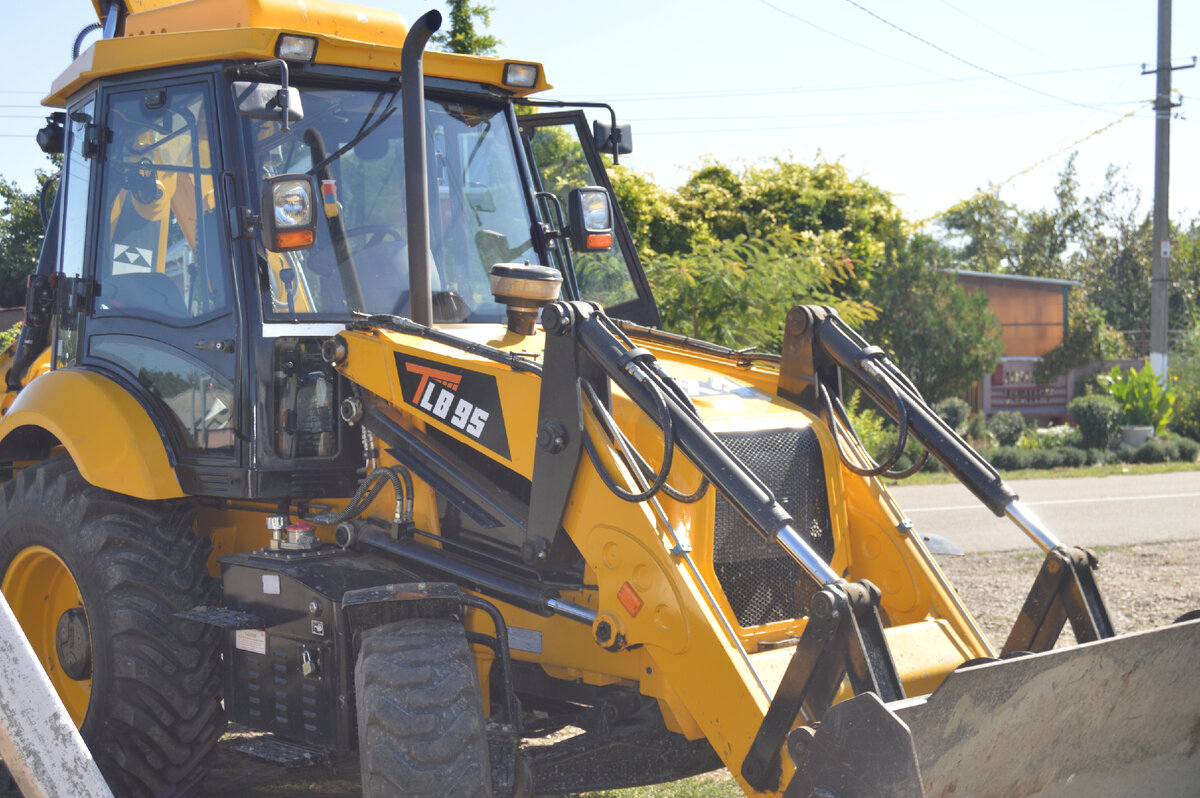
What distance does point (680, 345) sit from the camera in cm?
508

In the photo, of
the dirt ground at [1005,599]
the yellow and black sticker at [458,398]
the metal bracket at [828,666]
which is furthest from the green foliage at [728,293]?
the metal bracket at [828,666]

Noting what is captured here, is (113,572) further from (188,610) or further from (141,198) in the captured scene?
(141,198)

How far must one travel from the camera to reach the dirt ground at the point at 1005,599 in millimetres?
4980

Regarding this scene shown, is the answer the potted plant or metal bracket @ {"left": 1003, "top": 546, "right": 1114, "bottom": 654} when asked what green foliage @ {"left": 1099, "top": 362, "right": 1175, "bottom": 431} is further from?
metal bracket @ {"left": 1003, "top": 546, "right": 1114, "bottom": 654}

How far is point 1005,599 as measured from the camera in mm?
8125

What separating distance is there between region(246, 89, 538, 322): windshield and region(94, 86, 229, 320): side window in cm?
28

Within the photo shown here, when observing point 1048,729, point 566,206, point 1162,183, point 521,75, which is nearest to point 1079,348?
point 1162,183

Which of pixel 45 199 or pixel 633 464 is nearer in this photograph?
pixel 633 464

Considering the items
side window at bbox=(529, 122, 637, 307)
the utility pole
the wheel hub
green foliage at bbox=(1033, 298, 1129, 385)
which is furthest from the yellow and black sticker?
green foliage at bbox=(1033, 298, 1129, 385)

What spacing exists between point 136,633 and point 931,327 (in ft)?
61.4

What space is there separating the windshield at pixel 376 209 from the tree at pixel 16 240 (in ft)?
51.9

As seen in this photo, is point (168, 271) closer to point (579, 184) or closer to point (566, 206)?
point (566, 206)

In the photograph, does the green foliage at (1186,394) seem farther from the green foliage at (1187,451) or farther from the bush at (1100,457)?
the bush at (1100,457)

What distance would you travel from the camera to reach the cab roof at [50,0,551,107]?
439 cm
